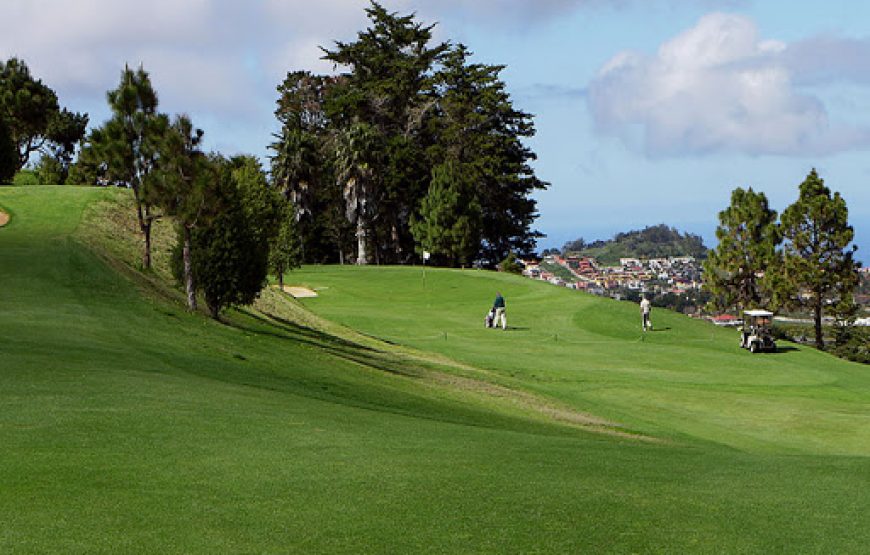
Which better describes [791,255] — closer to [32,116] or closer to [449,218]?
[449,218]

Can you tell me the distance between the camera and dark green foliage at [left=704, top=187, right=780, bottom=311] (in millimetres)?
79375

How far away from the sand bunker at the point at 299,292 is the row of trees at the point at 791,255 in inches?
1329

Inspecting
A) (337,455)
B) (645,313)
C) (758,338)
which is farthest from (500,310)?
(337,455)

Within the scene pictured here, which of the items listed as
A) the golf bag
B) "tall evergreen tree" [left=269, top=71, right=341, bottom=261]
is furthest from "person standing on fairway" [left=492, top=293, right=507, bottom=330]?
"tall evergreen tree" [left=269, top=71, right=341, bottom=261]

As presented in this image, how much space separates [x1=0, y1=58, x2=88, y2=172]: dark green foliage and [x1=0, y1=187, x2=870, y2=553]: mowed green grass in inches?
2292

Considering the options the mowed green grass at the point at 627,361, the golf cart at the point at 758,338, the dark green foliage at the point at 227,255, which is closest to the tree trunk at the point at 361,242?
the mowed green grass at the point at 627,361

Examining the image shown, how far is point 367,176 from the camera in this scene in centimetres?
9500

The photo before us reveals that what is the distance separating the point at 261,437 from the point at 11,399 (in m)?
4.25

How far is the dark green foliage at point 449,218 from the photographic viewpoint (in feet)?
305

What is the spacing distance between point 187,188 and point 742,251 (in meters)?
55.9

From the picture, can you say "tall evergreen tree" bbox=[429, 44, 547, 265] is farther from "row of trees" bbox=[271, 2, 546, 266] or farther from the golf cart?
the golf cart

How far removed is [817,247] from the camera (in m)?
76.4

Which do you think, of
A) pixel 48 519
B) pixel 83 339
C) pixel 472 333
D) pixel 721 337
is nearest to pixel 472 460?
pixel 48 519

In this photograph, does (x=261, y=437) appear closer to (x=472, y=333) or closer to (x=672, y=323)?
(x=472, y=333)
